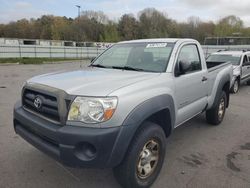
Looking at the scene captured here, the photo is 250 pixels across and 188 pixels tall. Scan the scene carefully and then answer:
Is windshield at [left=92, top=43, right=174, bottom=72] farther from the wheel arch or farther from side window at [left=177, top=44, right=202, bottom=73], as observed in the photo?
the wheel arch

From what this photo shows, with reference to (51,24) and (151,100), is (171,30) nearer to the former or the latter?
(51,24)

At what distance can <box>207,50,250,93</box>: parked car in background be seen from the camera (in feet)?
32.6

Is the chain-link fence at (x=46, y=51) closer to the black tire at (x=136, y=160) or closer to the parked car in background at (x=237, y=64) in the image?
the parked car in background at (x=237, y=64)

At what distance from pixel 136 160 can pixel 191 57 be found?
7.21ft

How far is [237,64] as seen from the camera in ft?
34.0

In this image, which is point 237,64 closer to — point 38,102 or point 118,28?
point 38,102

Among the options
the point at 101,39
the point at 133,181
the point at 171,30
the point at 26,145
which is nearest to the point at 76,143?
the point at 133,181

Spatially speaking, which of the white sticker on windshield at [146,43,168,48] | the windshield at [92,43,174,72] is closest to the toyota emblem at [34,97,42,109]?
the windshield at [92,43,174,72]

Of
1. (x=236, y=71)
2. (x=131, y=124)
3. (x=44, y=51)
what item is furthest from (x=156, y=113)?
(x=44, y=51)

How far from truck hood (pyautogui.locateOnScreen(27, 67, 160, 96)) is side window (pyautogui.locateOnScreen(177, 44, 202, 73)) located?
0.83 metres

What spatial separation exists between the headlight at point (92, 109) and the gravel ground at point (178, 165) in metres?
1.07

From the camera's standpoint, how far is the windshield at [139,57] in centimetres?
369

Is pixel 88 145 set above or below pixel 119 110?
below

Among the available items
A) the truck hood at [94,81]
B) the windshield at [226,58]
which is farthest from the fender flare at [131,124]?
the windshield at [226,58]
